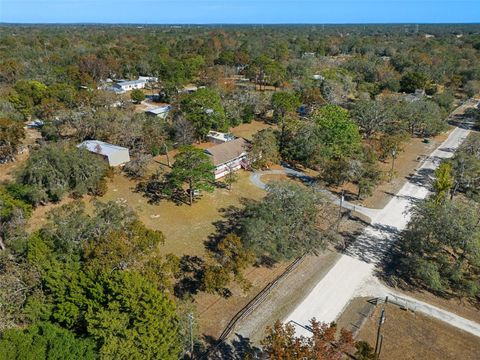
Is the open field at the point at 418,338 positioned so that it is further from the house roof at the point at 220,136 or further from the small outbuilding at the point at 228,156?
the house roof at the point at 220,136

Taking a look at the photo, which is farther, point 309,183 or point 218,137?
point 218,137

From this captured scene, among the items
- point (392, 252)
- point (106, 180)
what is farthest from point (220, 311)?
point (106, 180)

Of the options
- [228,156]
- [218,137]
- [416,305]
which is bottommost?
[416,305]

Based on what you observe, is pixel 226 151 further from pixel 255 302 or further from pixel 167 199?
pixel 255 302

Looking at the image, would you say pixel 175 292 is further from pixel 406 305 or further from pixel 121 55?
pixel 121 55

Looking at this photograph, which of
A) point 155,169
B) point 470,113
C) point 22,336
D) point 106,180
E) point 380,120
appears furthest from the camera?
point 470,113

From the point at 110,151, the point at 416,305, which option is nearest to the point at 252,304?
the point at 416,305

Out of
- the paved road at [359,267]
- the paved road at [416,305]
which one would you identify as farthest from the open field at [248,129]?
the paved road at [416,305]

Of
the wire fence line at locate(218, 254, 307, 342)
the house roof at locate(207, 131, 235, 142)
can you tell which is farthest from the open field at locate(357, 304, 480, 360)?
the house roof at locate(207, 131, 235, 142)
